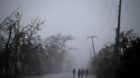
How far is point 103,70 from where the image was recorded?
29.4 m

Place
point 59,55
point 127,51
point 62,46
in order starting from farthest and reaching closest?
point 59,55
point 62,46
point 127,51

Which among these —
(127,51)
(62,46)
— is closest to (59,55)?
(62,46)

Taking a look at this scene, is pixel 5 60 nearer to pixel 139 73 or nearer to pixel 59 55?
pixel 139 73

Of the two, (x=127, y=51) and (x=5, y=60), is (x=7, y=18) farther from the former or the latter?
(x=127, y=51)

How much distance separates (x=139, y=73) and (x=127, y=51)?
296 centimetres

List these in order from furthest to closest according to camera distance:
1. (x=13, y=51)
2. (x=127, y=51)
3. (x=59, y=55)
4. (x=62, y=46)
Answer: (x=59, y=55) < (x=62, y=46) < (x=13, y=51) < (x=127, y=51)

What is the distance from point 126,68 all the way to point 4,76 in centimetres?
1672

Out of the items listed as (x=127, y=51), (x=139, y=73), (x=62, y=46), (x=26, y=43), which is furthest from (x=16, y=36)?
(x=62, y=46)

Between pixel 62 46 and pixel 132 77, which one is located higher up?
pixel 62 46

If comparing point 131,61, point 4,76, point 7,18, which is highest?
point 7,18

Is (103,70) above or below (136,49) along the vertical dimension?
below

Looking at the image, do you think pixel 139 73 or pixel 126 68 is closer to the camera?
pixel 139 73

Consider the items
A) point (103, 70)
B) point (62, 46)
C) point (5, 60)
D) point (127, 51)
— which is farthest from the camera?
point (62, 46)

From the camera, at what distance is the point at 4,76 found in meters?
23.0
